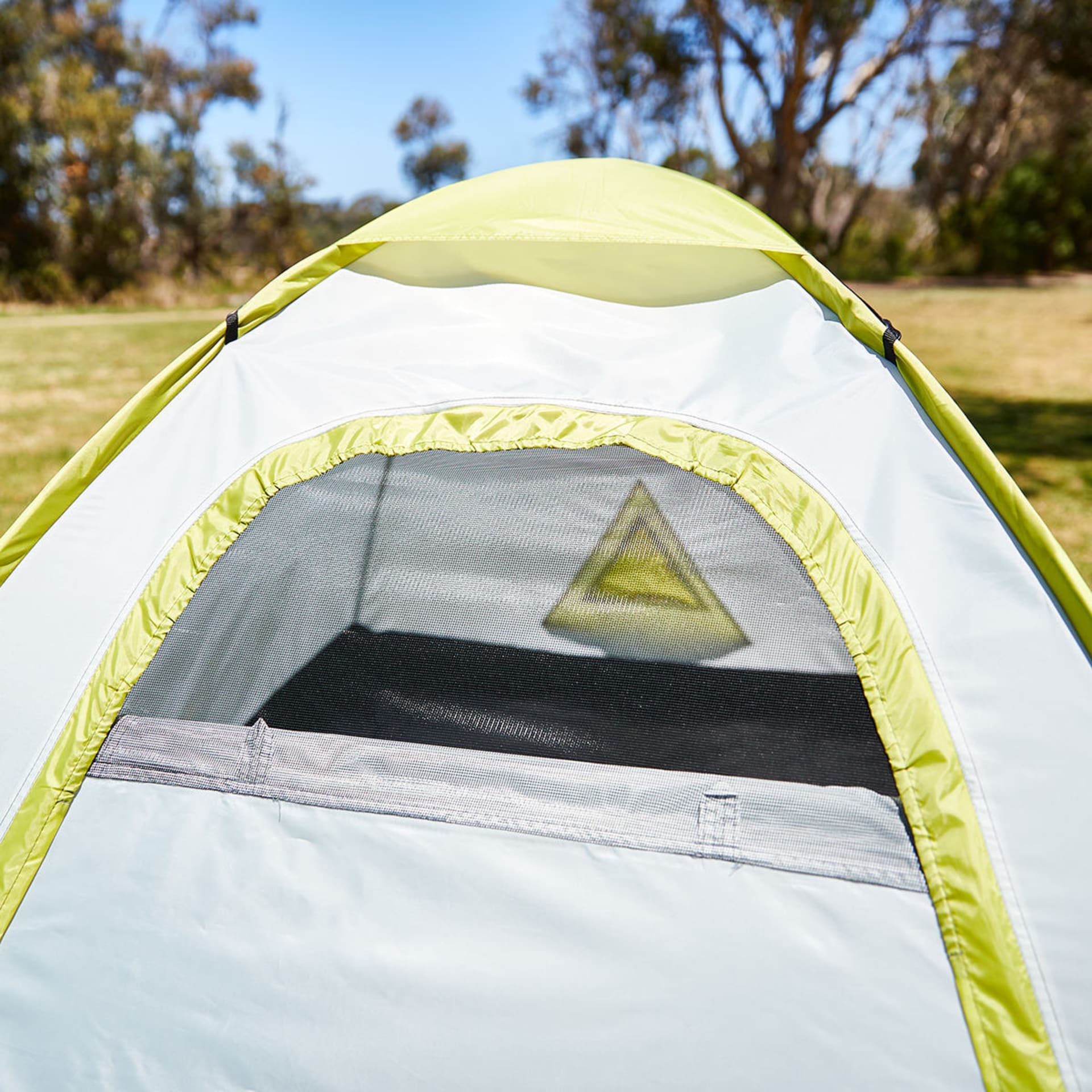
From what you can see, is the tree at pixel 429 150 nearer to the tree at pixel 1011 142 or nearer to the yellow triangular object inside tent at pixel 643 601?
the tree at pixel 1011 142

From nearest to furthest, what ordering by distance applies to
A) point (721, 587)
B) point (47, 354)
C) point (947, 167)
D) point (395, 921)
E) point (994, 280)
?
point (395, 921), point (721, 587), point (47, 354), point (994, 280), point (947, 167)

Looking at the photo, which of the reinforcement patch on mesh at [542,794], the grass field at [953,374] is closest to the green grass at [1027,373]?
the grass field at [953,374]

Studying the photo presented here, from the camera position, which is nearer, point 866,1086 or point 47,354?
point 866,1086

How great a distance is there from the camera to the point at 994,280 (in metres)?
15.1

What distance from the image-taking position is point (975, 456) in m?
1.25

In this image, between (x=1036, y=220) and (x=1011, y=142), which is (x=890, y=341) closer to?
(x=1036, y=220)

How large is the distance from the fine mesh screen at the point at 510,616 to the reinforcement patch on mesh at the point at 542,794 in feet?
0.20

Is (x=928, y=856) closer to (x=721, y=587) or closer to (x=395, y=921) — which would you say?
(x=721, y=587)

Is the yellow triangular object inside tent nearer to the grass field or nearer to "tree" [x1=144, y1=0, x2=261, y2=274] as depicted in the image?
the grass field

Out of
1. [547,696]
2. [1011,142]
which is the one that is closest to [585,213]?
[547,696]

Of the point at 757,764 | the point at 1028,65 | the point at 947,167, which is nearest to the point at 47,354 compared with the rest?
the point at 757,764

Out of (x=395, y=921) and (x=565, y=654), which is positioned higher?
(x=565, y=654)

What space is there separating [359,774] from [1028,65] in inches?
744

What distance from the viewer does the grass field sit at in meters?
4.32
